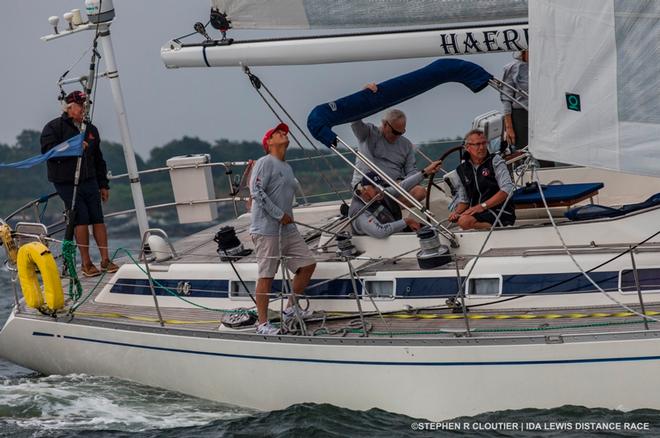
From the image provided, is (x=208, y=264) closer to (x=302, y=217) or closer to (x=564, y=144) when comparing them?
(x=302, y=217)

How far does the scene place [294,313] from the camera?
8.60 meters

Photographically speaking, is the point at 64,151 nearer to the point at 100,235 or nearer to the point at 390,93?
the point at 100,235

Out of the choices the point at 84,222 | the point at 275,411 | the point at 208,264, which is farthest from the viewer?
the point at 84,222

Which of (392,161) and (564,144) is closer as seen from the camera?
(564,144)

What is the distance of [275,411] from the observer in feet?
28.0

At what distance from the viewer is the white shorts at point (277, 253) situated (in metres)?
8.63

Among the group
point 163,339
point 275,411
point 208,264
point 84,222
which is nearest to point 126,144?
point 84,222

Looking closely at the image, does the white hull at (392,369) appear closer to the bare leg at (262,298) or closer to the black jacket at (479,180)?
the bare leg at (262,298)

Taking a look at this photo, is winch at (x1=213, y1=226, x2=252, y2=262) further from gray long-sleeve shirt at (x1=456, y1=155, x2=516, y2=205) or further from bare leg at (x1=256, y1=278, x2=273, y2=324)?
gray long-sleeve shirt at (x1=456, y1=155, x2=516, y2=205)

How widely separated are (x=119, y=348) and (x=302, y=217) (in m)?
2.68

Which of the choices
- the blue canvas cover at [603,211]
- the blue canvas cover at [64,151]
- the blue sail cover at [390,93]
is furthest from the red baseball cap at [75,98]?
the blue canvas cover at [603,211]

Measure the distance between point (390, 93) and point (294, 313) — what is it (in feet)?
6.11

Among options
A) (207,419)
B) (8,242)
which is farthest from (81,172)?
(207,419)

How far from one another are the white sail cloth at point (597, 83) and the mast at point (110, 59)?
4.08 metres
